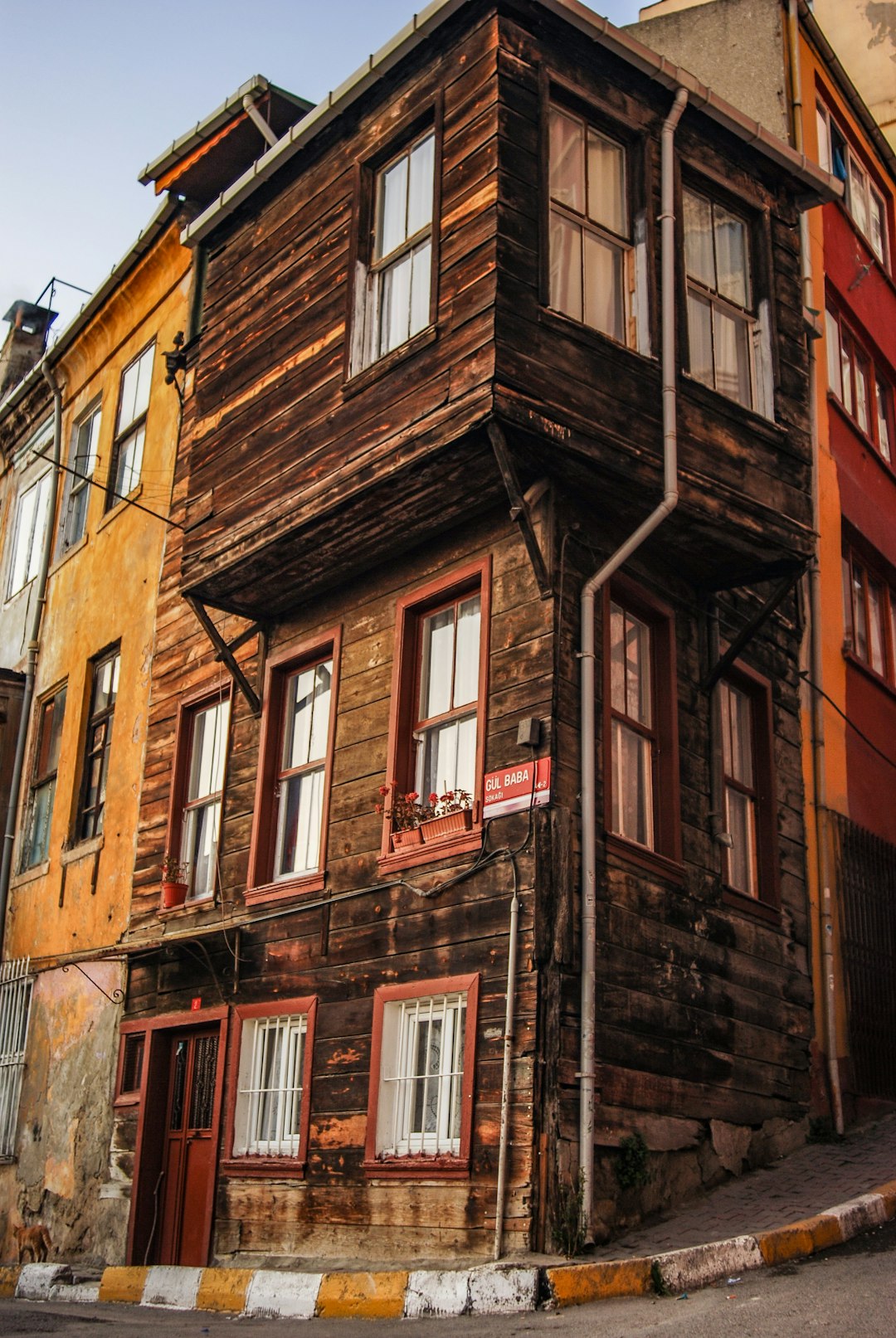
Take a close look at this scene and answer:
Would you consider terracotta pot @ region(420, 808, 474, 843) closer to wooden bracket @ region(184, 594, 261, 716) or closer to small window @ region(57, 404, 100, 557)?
wooden bracket @ region(184, 594, 261, 716)

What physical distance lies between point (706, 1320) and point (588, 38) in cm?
852

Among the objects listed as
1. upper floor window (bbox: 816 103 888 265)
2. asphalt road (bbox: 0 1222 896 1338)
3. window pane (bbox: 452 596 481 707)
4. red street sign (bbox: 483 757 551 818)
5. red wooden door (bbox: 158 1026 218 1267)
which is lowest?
asphalt road (bbox: 0 1222 896 1338)

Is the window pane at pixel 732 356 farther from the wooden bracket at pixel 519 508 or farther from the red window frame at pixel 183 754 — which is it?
the red window frame at pixel 183 754

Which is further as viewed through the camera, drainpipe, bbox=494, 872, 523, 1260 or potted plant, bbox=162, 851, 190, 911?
potted plant, bbox=162, 851, 190, 911

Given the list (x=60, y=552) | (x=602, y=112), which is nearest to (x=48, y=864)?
(x=60, y=552)

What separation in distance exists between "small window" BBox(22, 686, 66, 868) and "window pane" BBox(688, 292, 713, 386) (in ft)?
29.0

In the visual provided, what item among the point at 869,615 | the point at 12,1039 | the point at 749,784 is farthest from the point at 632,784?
the point at 12,1039

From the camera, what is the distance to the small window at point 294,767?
11250 millimetres

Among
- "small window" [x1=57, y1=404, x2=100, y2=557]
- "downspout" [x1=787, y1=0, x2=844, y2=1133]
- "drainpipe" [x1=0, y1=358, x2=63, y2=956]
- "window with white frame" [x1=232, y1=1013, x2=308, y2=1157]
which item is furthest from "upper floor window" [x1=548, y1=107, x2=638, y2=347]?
"small window" [x1=57, y1=404, x2=100, y2=557]

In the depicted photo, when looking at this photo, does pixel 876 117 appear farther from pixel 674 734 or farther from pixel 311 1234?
pixel 311 1234

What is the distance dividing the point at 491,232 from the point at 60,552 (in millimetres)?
9662

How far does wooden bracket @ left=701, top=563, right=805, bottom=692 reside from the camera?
34.7ft

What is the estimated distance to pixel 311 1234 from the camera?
31.8 ft

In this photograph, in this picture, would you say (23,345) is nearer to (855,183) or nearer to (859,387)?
(855,183)
